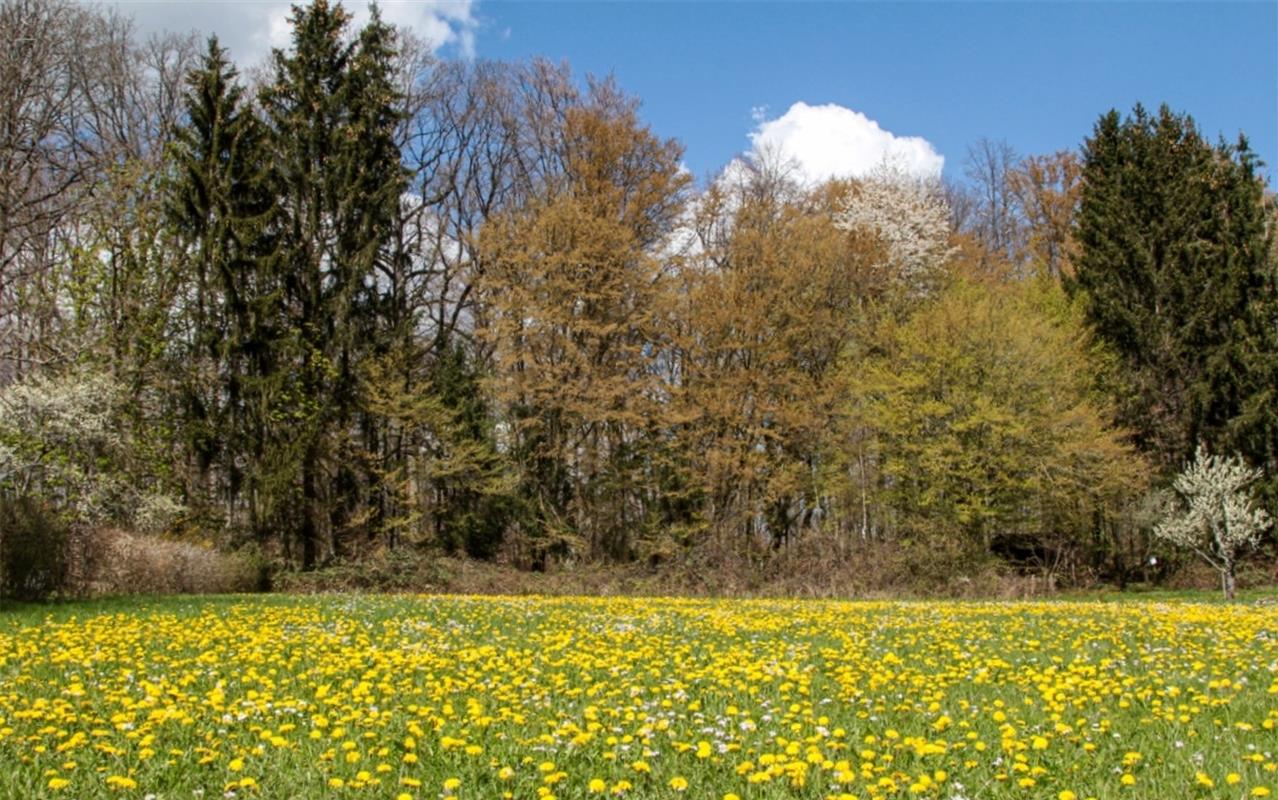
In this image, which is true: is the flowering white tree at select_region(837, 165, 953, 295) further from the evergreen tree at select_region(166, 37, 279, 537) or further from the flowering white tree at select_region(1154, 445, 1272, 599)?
the evergreen tree at select_region(166, 37, 279, 537)

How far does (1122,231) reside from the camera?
33.6 m

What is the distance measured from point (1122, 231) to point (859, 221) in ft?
29.7

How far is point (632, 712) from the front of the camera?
619 centimetres

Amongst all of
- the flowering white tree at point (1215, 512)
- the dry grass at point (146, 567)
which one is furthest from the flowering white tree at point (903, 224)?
the dry grass at point (146, 567)

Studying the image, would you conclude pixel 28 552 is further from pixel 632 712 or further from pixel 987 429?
pixel 987 429

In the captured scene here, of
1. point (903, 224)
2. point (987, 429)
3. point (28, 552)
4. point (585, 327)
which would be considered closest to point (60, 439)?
point (28, 552)

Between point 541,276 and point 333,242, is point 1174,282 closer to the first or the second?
point 541,276

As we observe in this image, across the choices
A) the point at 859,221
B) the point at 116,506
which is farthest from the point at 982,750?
the point at 859,221

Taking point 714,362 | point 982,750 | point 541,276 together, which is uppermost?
point 541,276

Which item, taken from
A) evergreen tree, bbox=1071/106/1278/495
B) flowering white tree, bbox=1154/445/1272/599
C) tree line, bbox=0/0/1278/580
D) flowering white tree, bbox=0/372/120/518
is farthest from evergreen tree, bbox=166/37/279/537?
evergreen tree, bbox=1071/106/1278/495

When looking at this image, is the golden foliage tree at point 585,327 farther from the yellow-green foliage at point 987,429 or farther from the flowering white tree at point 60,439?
the flowering white tree at point 60,439

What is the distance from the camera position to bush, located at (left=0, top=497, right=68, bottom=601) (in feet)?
52.9

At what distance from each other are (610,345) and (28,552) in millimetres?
17486

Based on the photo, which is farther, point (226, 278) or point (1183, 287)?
point (1183, 287)
